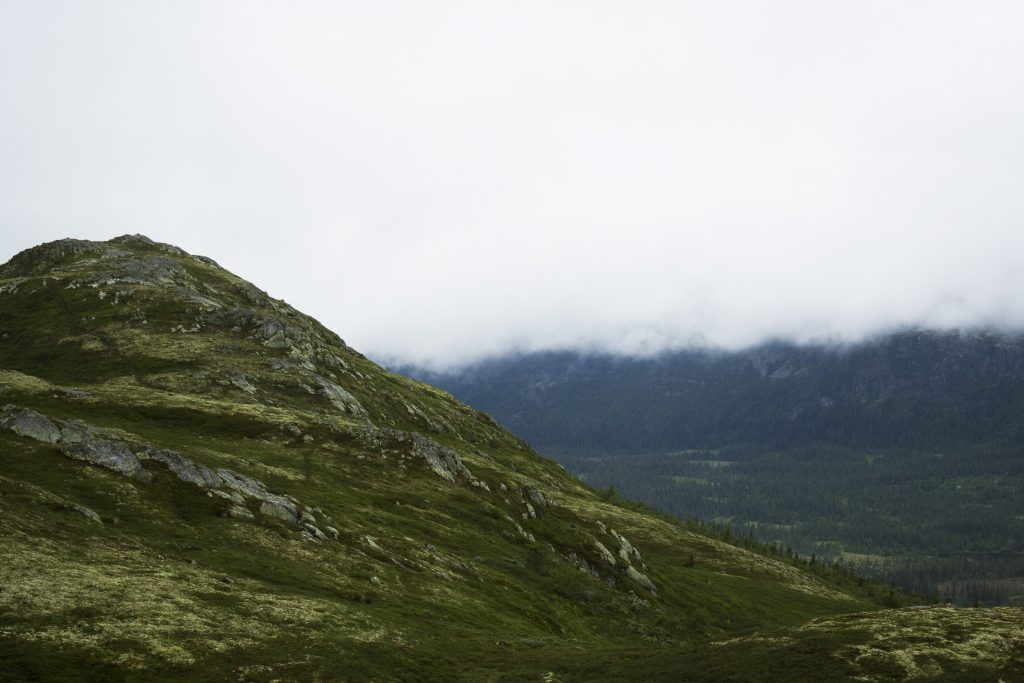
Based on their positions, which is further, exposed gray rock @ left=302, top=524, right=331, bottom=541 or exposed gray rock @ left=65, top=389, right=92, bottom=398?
exposed gray rock @ left=65, top=389, right=92, bottom=398

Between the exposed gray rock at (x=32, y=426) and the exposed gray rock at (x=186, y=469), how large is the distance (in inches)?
345

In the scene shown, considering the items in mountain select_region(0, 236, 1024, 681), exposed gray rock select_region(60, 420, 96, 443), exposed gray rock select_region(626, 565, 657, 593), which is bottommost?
exposed gray rock select_region(626, 565, 657, 593)

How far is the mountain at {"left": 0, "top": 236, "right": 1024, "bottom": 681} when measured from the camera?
40.8 meters

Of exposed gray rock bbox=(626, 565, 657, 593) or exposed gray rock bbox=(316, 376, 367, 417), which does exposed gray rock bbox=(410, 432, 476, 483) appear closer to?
exposed gray rock bbox=(316, 376, 367, 417)

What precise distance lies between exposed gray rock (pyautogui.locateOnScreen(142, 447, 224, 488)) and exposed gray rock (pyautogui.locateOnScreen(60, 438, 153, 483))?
2.82 metres

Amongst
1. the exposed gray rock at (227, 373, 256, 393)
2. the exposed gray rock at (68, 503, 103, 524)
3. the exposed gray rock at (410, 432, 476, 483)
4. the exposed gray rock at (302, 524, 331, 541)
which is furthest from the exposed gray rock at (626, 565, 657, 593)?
the exposed gray rock at (68, 503, 103, 524)

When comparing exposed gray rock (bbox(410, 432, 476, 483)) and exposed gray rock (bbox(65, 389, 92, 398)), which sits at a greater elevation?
exposed gray rock (bbox(65, 389, 92, 398))

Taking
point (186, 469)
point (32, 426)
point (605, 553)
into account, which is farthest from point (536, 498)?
point (32, 426)

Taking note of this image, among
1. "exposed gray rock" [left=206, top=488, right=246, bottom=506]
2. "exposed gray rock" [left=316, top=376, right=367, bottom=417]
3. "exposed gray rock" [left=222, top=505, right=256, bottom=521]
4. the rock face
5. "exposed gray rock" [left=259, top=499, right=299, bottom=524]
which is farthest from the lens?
"exposed gray rock" [left=316, top=376, right=367, bottom=417]

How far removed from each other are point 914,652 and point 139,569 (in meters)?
51.9

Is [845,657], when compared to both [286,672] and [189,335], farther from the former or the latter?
[189,335]

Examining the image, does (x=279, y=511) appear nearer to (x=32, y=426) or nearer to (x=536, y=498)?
(x=32, y=426)

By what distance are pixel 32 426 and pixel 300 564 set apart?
33118mm

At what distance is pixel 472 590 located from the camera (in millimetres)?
76812
